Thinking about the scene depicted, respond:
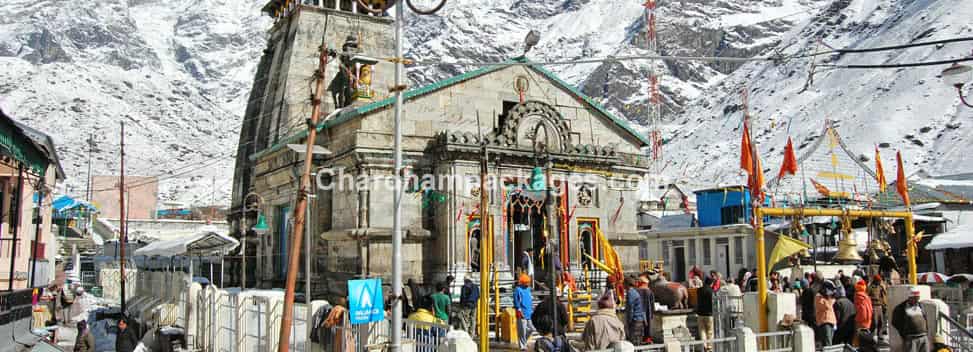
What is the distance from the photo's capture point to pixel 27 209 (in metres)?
19.3

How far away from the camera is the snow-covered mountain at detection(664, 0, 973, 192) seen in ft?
282

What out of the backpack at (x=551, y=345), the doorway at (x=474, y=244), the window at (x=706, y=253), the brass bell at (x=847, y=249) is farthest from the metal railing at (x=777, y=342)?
the window at (x=706, y=253)

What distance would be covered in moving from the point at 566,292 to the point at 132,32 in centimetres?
20183

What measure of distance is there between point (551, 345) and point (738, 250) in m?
31.6

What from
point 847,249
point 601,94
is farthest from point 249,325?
point 601,94

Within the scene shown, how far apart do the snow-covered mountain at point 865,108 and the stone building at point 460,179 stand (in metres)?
46.8

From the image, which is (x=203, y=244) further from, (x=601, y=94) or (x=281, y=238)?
(x=601, y=94)

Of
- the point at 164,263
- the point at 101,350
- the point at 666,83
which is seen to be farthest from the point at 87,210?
the point at 666,83

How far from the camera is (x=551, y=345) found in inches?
448

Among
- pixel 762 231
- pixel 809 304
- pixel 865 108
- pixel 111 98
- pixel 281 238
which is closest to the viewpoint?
pixel 762 231

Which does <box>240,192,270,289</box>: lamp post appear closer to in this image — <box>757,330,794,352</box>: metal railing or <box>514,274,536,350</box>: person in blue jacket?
<box>514,274,536,350</box>: person in blue jacket

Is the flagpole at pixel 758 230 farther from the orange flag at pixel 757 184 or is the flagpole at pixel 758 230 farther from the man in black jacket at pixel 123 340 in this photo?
the man in black jacket at pixel 123 340

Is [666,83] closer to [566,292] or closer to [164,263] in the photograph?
[164,263]

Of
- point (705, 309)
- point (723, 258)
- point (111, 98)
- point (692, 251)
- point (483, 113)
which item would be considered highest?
point (111, 98)
